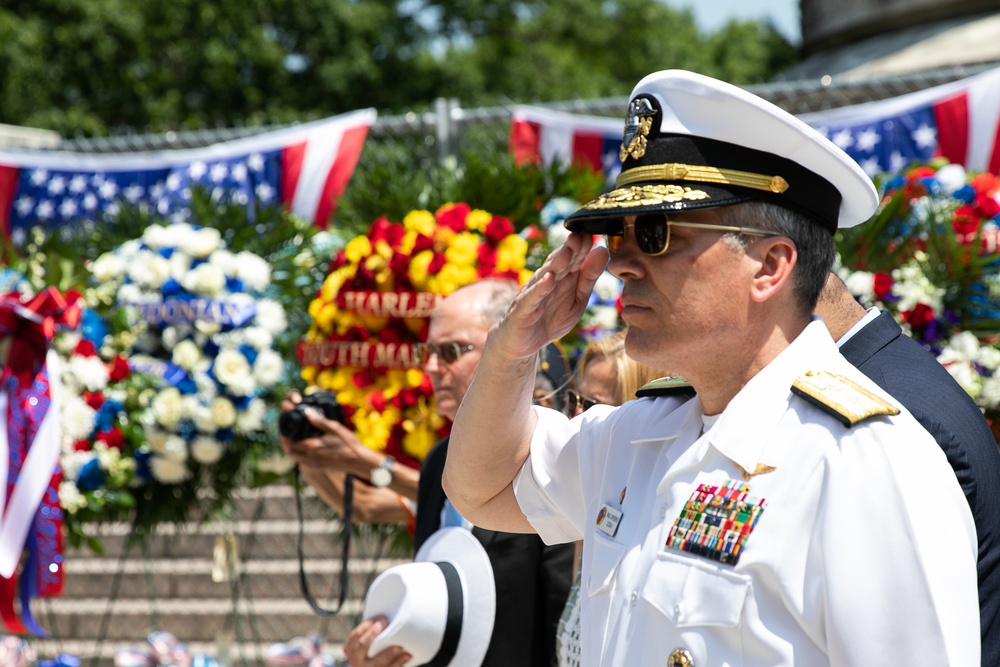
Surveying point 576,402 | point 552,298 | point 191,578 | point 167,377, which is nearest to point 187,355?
point 167,377

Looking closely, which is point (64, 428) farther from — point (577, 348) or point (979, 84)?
point (979, 84)

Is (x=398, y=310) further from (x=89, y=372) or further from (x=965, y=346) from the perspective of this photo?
(x=965, y=346)

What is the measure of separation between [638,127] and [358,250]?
229 cm

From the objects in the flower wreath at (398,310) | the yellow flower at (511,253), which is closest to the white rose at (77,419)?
the flower wreath at (398,310)

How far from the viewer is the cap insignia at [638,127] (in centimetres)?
198

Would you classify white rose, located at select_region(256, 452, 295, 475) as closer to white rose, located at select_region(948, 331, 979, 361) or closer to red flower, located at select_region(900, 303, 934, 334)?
red flower, located at select_region(900, 303, 934, 334)

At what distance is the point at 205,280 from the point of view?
4.57 m

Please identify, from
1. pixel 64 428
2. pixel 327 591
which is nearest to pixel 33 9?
pixel 327 591

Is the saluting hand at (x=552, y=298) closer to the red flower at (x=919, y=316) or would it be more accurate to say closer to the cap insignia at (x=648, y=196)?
the cap insignia at (x=648, y=196)

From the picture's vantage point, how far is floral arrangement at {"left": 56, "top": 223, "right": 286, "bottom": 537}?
180 inches

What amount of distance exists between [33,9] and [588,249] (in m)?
19.2

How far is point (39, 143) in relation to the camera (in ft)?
32.4

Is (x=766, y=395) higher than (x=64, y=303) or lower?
higher

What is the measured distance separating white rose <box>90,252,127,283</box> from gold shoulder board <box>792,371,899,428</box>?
3.56m
